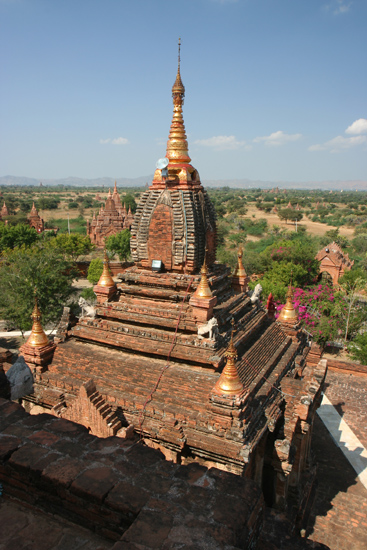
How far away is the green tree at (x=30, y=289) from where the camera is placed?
23516 mm

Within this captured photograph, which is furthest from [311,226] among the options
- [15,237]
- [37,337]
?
[37,337]

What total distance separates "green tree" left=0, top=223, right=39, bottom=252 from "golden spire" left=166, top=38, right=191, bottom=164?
118 ft

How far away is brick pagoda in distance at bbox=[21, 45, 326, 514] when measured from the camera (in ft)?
30.2

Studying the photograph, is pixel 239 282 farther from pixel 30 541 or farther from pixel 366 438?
pixel 30 541

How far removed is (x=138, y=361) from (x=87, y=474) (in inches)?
301

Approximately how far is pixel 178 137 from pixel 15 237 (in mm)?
38680

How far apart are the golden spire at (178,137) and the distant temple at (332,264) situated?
2867 centimetres

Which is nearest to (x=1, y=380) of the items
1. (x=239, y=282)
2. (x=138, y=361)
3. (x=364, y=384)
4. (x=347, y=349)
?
(x=138, y=361)

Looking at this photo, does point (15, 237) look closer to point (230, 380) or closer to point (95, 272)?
point (95, 272)

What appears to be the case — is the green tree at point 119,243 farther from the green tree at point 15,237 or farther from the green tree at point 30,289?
the green tree at point 30,289

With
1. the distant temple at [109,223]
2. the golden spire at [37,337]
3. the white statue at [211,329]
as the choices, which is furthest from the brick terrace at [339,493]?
the distant temple at [109,223]

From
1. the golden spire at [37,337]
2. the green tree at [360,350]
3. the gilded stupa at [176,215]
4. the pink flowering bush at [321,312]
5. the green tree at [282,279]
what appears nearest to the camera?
the golden spire at [37,337]

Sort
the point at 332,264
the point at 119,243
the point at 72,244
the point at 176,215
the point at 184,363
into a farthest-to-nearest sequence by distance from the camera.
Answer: the point at 119,243
the point at 72,244
the point at 332,264
the point at 176,215
the point at 184,363

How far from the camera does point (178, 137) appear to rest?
42.9ft
